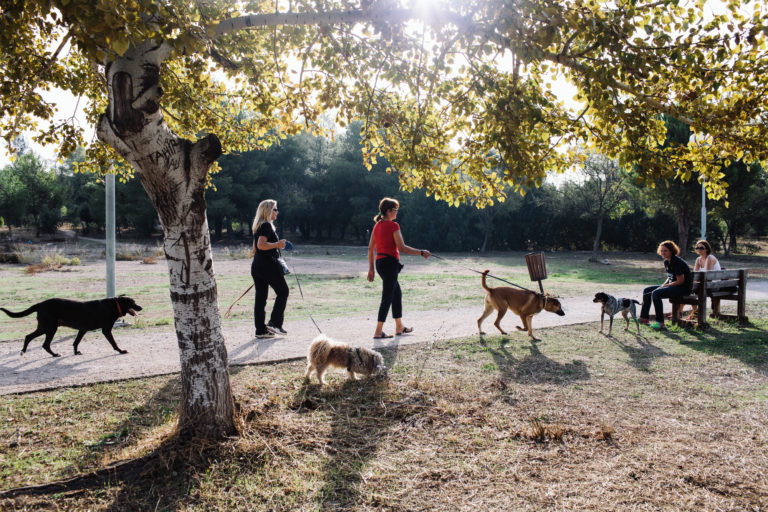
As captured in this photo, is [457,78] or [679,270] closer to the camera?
[457,78]

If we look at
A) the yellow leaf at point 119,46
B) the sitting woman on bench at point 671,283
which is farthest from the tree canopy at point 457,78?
the sitting woman on bench at point 671,283

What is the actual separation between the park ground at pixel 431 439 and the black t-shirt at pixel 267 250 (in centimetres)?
175

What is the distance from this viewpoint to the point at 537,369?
5.54 meters

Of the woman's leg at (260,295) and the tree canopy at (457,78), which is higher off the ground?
the tree canopy at (457,78)

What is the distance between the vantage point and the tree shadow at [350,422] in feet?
9.96

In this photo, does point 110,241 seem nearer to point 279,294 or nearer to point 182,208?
point 279,294

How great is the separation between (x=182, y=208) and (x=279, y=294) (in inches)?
145

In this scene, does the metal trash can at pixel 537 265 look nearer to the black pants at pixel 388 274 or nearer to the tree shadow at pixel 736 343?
the tree shadow at pixel 736 343

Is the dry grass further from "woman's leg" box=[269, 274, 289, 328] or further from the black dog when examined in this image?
"woman's leg" box=[269, 274, 289, 328]

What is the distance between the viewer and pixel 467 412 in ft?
13.9

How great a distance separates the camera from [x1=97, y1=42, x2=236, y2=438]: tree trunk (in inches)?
125

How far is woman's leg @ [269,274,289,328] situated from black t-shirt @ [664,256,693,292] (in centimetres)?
665

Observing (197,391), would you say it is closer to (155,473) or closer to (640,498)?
(155,473)

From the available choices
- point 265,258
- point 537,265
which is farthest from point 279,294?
point 537,265
